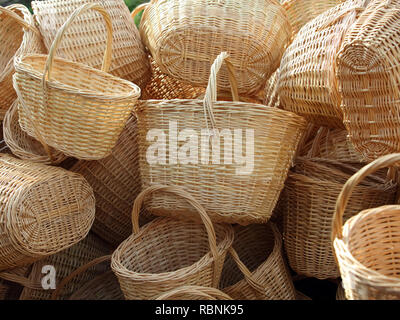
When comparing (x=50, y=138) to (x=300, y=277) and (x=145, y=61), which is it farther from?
(x=300, y=277)

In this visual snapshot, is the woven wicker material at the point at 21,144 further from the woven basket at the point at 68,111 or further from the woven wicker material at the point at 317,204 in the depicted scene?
the woven wicker material at the point at 317,204

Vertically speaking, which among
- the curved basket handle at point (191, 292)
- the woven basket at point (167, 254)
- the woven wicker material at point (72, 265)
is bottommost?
the woven wicker material at point (72, 265)

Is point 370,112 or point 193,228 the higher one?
point 370,112

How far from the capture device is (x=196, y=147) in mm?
1546

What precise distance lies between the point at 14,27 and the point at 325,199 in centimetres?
143

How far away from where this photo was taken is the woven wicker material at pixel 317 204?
5.40ft

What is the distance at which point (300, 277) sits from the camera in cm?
195

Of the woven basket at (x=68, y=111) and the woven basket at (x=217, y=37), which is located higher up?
the woven basket at (x=217, y=37)

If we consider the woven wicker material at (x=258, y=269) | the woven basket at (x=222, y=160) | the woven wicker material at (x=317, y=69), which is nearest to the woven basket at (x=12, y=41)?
the woven basket at (x=222, y=160)

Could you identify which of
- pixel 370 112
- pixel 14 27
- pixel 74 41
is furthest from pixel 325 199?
pixel 14 27

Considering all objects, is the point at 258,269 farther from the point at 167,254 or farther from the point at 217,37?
the point at 217,37

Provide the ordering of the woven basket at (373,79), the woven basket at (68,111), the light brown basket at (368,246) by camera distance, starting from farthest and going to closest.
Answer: the woven basket at (68,111)
the woven basket at (373,79)
the light brown basket at (368,246)

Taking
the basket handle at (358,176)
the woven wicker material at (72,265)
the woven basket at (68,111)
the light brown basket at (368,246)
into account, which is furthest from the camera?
the woven wicker material at (72,265)

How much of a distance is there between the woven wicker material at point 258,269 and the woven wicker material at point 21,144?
2.25ft
